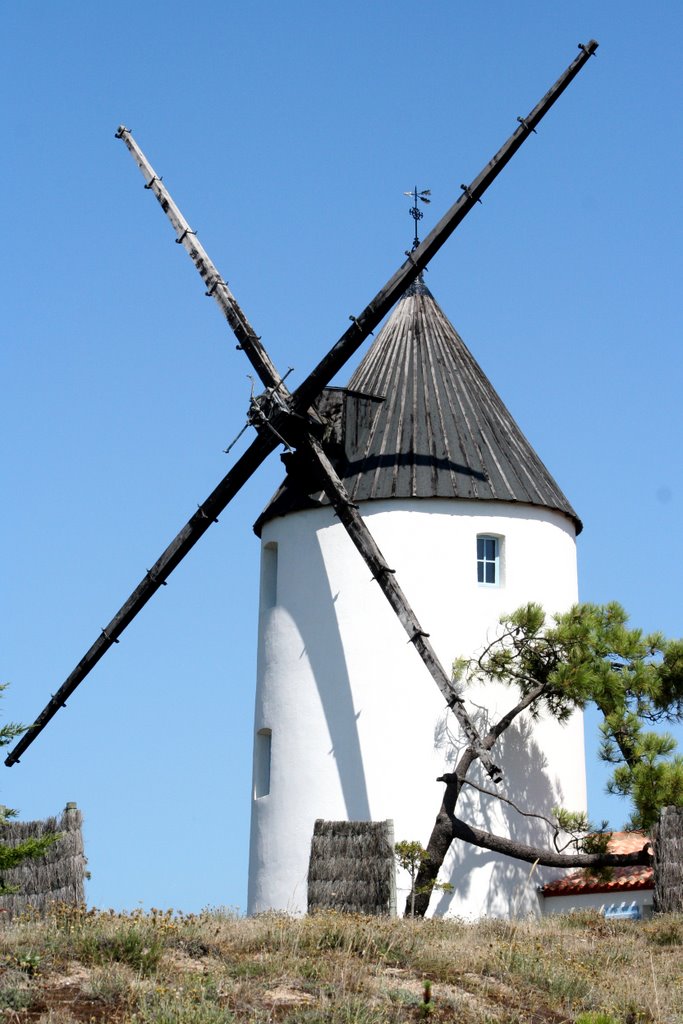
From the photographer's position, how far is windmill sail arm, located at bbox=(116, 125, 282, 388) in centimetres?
2159

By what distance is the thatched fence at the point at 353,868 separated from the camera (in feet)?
53.5

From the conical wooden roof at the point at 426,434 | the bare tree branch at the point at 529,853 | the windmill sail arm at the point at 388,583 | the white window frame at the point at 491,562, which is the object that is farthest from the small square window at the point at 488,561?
the bare tree branch at the point at 529,853

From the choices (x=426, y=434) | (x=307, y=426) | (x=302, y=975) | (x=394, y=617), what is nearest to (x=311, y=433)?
(x=307, y=426)

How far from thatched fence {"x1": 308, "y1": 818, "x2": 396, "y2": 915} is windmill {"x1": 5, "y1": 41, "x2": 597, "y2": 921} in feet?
5.59

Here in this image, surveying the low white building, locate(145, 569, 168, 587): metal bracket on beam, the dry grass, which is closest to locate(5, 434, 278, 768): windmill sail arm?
locate(145, 569, 168, 587): metal bracket on beam

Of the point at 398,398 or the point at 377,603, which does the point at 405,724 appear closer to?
the point at 377,603

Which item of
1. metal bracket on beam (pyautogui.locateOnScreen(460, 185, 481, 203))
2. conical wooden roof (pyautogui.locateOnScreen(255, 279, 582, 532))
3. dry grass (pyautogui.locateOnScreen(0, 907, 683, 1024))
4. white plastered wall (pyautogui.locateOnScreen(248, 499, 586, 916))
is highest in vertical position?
metal bracket on beam (pyautogui.locateOnScreen(460, 185, 481, 203))

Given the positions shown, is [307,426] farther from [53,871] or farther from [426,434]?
[53,871]

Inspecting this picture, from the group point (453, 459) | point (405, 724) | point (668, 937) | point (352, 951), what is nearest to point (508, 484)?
point (453, 459)

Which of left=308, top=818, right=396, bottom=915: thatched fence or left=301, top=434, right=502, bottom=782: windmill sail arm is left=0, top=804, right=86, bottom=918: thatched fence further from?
left=301, top=434, right=502, bottom=782: windmill sail arm

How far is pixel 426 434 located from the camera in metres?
21.0

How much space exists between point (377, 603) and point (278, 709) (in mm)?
2229

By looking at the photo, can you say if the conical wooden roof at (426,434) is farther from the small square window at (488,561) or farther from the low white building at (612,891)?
the low white building at (612,891)

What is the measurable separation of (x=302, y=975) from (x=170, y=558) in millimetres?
11518
